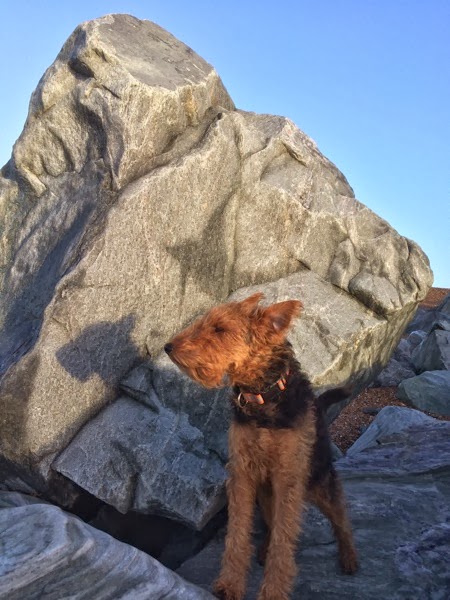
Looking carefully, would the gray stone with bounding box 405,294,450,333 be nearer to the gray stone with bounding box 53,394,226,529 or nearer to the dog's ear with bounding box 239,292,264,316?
the gray stone with bounding box 53,394,226,529

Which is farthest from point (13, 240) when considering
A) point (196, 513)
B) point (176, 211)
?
point (196, 513)

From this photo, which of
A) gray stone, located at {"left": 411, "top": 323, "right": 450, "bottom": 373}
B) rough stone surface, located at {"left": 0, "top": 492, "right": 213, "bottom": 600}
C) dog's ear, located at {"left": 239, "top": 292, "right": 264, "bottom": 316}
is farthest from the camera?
gray stone, located at {"left": 411, "top": 323, "right": 450, "bottom": 373}

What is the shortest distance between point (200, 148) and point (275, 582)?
4.67m

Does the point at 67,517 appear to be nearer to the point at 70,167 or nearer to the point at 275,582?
the point at 275,582

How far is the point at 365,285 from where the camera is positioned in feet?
24.5

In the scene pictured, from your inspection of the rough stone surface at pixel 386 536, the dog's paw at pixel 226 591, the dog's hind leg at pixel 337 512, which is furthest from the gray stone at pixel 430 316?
the dog's paw at pixel 226 591

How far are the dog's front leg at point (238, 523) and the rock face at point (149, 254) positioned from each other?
112 centimetres

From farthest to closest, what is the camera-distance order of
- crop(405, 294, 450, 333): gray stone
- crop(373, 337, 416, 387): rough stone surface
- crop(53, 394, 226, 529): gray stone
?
crop(405, 294, 450, 333): gray stone, crop(373, 337, 416, 387): rough stone surface, crop(53, 394, 226, 529): gray stone

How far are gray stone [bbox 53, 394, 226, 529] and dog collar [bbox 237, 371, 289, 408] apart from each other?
1.57 metres

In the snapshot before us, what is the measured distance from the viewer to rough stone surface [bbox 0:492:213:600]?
3.53m

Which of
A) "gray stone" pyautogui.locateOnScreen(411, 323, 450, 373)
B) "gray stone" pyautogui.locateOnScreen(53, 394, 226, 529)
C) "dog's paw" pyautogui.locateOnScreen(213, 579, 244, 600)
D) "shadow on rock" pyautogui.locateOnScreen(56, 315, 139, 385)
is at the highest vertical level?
"gray stone" pyautogui.locateOnScreen(411, 323, 450, 373)

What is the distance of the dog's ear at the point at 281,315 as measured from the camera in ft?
14.9

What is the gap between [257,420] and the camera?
4523mm

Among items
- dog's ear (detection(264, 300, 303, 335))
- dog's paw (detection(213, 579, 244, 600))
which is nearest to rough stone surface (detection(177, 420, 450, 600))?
dog's paw (detection(213, 579, 244, 600))
